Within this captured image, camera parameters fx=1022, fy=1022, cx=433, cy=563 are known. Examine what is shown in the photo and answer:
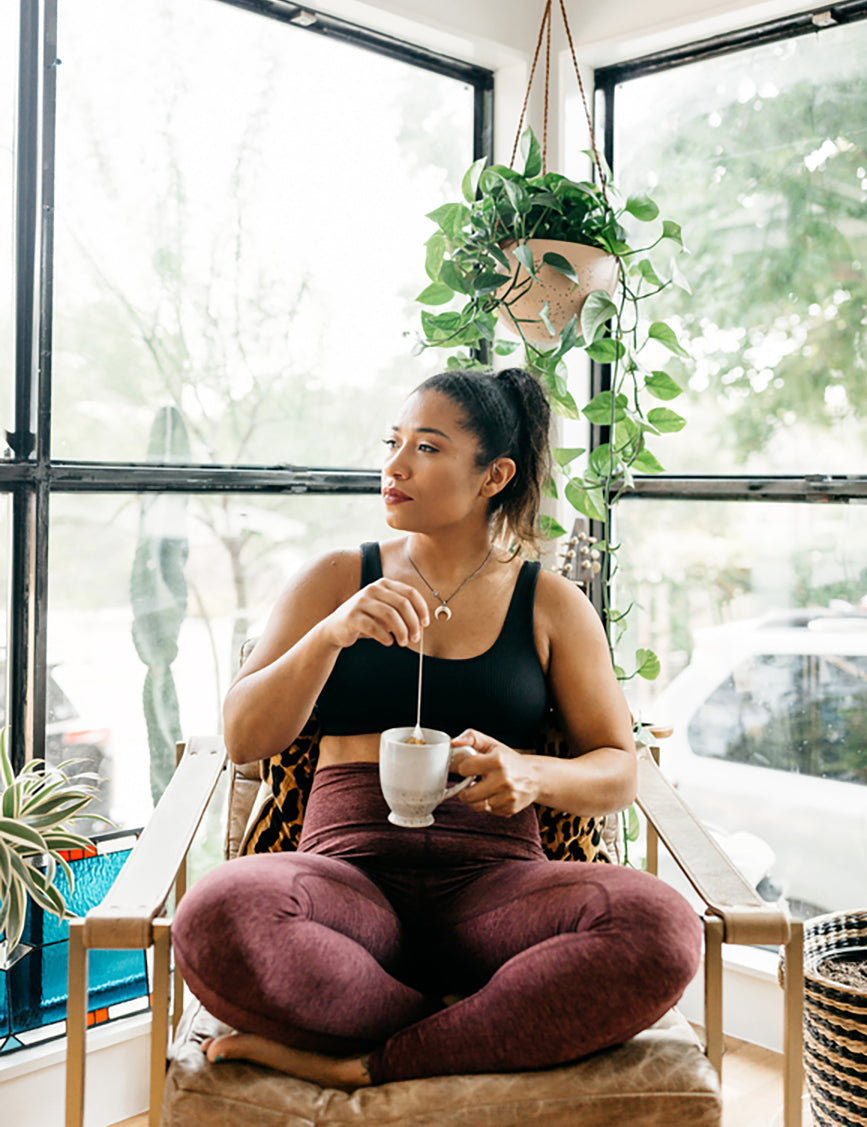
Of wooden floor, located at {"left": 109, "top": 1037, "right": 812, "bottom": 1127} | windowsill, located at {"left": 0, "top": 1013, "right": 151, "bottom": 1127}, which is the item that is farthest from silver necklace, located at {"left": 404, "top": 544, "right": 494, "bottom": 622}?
wooden floor, located at {"left": 109, "top": 1037, "right": 812, "bottom": 1127}

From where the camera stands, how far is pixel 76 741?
2.02 m

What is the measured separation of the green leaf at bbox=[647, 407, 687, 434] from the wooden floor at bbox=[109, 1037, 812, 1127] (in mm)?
1345

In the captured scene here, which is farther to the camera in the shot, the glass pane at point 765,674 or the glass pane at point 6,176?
the glass pane at point 765,674

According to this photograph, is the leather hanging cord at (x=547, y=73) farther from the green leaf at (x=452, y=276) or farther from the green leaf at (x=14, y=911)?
the green leaf at (x=14, y=911)

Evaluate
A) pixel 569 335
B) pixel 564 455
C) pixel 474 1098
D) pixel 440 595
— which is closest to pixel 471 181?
pixel 569 335

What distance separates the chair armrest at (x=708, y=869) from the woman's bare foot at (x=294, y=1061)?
19.4 inches

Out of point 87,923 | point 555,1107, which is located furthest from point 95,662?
point 555,1107

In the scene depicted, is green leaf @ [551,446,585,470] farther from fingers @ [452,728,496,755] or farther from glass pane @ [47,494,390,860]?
fingers @ [452,728,496,755]

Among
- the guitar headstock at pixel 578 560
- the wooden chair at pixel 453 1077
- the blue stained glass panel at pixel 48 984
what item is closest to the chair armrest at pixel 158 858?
the wooden chair at pixel 453 1077

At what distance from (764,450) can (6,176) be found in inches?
65.6

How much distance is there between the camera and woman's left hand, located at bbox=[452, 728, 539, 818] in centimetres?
134

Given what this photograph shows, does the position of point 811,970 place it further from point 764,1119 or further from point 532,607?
point 532,607

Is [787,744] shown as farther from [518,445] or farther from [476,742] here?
[476,742]

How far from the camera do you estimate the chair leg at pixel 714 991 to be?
1.29 meters
